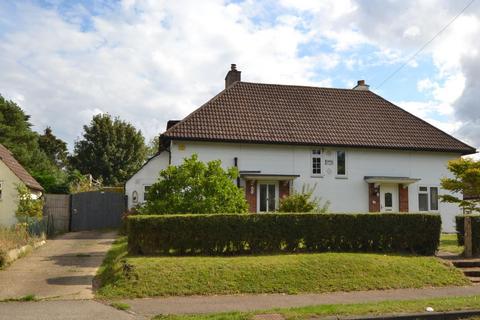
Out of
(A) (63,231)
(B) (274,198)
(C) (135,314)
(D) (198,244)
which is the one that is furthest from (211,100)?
(C) (135,314)

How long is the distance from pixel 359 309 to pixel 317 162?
16311 millimetres

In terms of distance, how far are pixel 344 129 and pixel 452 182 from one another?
8.21 meters

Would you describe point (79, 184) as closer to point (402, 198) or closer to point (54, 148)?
point (402, 198)

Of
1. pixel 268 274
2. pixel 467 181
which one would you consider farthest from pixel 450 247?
pixel 268 274

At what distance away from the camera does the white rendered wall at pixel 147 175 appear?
84.2 ft

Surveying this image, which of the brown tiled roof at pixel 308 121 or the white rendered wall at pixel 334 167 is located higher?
the brown tiled roof at pixel 308 121

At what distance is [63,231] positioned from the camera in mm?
25516

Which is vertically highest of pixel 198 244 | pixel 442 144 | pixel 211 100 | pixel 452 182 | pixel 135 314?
pixel 211 100

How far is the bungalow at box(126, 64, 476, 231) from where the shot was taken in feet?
80.0

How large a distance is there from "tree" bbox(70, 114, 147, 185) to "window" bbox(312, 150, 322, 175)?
29354 millimetres

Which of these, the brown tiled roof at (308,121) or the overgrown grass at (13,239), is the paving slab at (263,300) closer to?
the overgrown grass at (13,239)

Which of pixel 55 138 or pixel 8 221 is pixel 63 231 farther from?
pixel 55 138

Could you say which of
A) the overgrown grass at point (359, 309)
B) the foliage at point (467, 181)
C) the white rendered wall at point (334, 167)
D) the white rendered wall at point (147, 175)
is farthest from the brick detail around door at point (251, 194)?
the overgrown grass at point (359, 309)

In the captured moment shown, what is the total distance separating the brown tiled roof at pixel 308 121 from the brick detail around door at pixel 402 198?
6.95 ft
